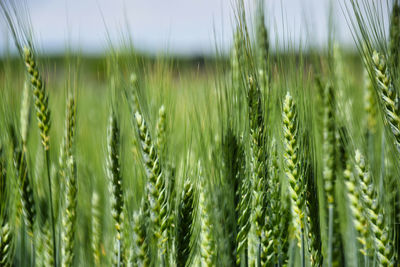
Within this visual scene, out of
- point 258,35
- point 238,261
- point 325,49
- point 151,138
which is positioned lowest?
point 238,261

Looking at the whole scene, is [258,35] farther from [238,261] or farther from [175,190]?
[238,261]

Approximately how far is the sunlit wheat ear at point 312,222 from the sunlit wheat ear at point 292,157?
1.4 inches

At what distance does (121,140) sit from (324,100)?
650 mm

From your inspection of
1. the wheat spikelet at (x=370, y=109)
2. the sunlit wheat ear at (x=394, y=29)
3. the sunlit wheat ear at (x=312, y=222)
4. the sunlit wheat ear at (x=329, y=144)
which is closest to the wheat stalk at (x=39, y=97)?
the sunlit wheat ear at (x=312, y=222)

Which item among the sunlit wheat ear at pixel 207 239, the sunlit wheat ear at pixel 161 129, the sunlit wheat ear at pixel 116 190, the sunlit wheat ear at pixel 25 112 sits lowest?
the sunlit wheat ear at pixel 207 239

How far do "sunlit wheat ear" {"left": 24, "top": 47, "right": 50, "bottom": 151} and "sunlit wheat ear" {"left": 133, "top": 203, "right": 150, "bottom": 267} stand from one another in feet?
1.06

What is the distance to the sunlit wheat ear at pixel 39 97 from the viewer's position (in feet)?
3.60

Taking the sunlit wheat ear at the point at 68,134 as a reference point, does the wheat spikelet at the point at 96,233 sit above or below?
below

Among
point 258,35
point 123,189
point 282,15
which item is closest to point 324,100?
point 258,35

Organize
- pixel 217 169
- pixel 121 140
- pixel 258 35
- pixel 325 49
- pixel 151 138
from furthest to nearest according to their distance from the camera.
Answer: pixel 258 35 → pixel 325 49 → pixel 121 140 → pixel 151 138 → pixel 217 169

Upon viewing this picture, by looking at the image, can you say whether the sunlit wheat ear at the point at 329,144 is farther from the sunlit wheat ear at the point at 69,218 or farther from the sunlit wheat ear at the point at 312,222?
the sunlit wheat ear at the point at 69,218

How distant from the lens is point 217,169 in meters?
0.93

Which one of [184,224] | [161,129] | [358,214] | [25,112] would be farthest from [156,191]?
[25,112]

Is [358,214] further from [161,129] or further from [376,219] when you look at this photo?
[161,129]
